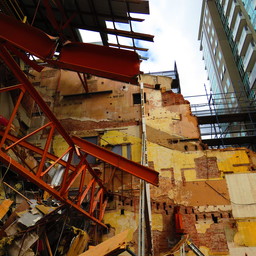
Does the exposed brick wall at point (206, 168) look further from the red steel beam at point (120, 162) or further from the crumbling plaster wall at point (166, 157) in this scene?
the red steel beam at point (120, 162)

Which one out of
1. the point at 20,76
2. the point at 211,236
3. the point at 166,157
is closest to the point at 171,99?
the point at 166,157

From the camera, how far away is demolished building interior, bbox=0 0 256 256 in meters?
5.56

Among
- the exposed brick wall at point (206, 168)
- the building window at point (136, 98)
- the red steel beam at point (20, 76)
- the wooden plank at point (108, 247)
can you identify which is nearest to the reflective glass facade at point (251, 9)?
the building window at point (136, 98)

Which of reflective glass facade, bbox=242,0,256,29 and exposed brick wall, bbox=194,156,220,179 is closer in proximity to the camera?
exposed brick wall, bbox=194,156,220,179

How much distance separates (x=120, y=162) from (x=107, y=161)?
0.39 metres

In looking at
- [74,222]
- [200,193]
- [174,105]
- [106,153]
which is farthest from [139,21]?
[74,222]

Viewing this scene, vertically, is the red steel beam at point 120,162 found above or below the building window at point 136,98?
below

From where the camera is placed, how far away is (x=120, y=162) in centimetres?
768

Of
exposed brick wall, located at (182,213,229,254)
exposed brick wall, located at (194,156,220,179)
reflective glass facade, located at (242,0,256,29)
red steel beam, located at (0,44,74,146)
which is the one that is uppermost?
reflective glass facade, located at (242,0,256,29)

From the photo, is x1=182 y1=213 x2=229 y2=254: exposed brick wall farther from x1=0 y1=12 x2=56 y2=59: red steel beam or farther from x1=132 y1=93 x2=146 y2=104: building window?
x1=0 y1=12 x2=56 y2=59: red steel beam

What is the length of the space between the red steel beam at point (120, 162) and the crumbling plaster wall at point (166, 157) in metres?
2.31

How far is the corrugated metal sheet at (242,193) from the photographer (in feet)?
28.3

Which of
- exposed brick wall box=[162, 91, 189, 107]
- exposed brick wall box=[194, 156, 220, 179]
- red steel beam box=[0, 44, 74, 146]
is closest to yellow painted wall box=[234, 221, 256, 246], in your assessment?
exposed brick wall box=[194, 156, 220, 179]

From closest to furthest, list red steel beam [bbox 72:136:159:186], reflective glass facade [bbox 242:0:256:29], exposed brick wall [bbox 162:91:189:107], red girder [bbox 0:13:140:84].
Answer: red girder [bbox 0:13:140:84] → red steel beam [bbox 72:136:159:186] → exposed brick wall [bbox 162:91:189:107] → reflective glass facade [bbox 242:0:256:29]
